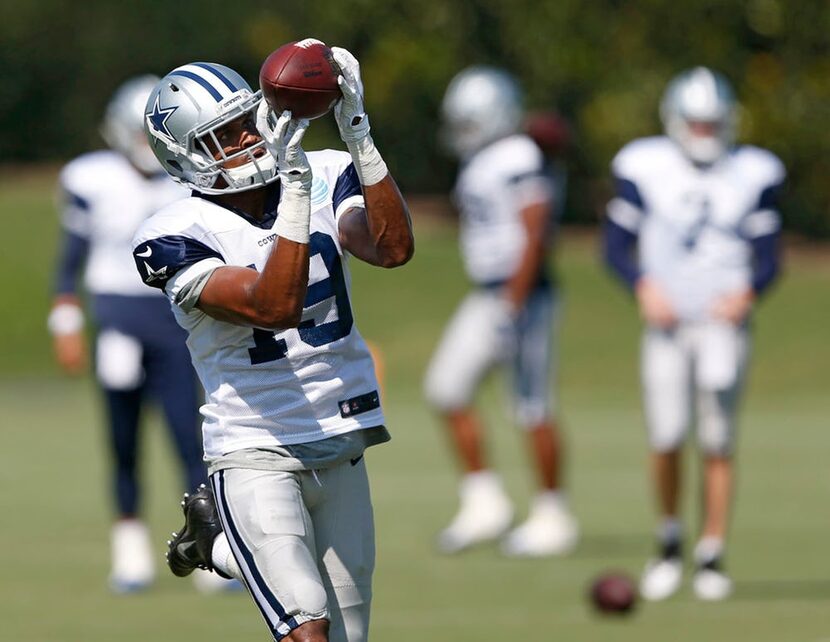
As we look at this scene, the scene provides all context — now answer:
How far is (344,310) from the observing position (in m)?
5.23

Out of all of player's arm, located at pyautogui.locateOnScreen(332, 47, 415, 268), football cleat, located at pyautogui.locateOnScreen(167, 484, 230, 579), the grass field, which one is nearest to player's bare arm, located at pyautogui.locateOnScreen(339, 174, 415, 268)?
player's arm, located at pyautogui.locateOnScreen(332, 47, 415, 268)

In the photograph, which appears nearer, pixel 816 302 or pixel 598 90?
pixel 816 302

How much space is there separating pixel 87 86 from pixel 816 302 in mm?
14121

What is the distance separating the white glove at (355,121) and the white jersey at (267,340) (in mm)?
179

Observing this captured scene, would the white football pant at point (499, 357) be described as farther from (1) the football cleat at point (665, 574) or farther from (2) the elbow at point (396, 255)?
(2) the elbow at point (396, 255)

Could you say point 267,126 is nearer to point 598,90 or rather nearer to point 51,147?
point 598,90

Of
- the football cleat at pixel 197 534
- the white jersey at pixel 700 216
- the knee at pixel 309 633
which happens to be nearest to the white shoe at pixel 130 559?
the white jersey at pixel 700 216

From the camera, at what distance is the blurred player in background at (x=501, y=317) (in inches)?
395

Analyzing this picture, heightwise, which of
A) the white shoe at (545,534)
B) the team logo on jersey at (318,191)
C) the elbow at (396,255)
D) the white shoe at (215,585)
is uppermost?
the team logo on jersey at (318,191)

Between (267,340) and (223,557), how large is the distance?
2.18 ft

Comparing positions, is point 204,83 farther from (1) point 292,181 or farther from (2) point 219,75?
(1) point 292,181

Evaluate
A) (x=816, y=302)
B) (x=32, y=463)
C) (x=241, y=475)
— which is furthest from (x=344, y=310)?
(x=816, y=302)

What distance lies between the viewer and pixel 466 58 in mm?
27219

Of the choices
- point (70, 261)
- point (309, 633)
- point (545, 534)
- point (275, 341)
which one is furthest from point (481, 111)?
point (309, 633)
